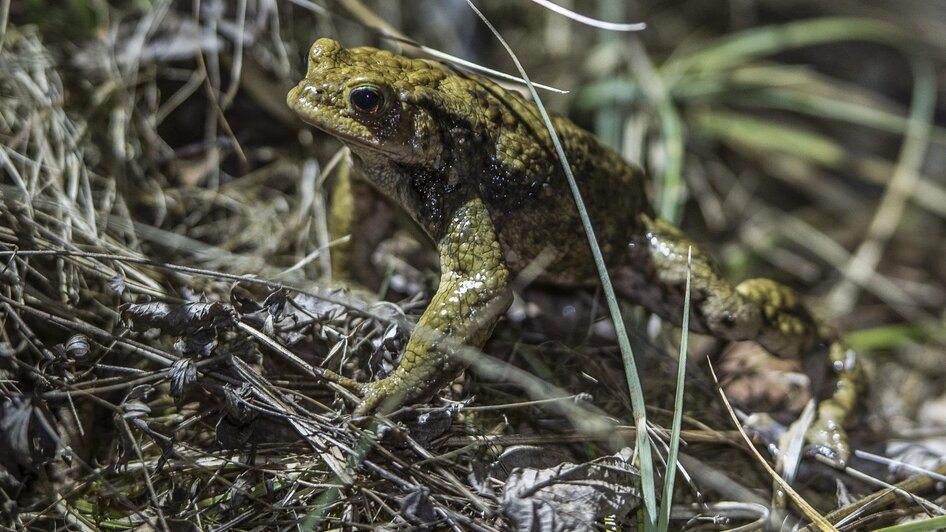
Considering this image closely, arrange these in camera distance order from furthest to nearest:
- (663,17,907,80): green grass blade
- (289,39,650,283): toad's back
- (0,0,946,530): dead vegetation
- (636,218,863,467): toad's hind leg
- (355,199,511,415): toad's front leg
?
(663,17,907,80): green grass blade
(636,218,863,467): toad's hind leg
(289,39,650,283): toad's back
(355,199,511,415): toad's front leg
(0,0,946,530): dead vegetation

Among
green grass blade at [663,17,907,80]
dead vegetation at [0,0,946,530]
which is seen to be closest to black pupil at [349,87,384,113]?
dead vegetation at [0,0,946,530]

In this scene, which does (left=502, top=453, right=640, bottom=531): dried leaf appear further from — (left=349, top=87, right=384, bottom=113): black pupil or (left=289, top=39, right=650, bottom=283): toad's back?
→ (left=349, top=87, right=384, bottom=113): black pupil

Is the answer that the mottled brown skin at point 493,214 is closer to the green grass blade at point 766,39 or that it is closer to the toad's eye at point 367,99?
the toad's eye at point 367,99

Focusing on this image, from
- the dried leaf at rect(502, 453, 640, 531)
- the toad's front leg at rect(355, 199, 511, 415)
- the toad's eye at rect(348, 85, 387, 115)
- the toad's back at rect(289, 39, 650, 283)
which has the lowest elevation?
the dried leaf at rect(502, 453, 640, 531)

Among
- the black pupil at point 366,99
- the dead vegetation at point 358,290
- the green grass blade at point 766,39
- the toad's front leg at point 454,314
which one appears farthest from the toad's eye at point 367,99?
the green grass blade at point 766,39

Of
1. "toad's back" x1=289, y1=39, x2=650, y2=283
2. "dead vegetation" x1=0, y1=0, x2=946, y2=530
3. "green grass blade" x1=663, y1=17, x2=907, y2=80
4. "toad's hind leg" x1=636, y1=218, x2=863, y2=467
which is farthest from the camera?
"green grass blade" x1=663, y1=17, x2=907, y2=80

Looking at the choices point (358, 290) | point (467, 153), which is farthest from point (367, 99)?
point (358, 290)
